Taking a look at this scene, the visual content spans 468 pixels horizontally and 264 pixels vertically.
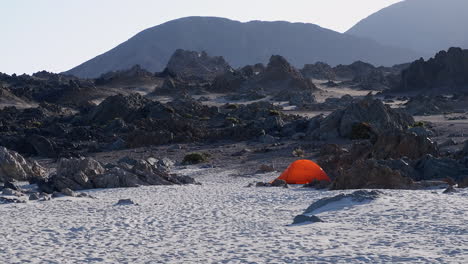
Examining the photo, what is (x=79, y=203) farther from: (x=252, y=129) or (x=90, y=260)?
(x=252, y=129)

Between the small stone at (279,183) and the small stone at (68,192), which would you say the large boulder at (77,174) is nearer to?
the small stone at (68,192)

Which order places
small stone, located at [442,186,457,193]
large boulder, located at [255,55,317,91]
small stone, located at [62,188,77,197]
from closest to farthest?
small stone, located at [442,186,457,193] → small stone, located at [62,188,77,197] → large boulder, located at [255,55,317,91]

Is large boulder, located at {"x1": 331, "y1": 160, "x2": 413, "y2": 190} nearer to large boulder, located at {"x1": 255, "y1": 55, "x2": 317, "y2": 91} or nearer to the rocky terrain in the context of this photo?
the rocky terrain

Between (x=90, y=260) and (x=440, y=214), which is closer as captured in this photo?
(x=90, y=260)

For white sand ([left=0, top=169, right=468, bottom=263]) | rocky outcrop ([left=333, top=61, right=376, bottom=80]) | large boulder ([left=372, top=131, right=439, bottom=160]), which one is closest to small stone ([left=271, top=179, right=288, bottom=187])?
white sand ([left=0, top=169, right=468, bottom=263])

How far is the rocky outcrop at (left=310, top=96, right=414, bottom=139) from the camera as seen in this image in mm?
31609

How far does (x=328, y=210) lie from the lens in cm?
1350

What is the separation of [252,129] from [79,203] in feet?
64.6

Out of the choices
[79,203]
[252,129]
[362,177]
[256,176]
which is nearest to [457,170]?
[362,177]

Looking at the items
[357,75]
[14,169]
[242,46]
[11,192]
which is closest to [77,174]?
[11,192]

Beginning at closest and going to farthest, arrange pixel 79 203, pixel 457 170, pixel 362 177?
pixel 79 203 < pixel 362 177 < pixel 457 170

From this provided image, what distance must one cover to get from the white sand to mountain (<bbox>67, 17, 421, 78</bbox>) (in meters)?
139

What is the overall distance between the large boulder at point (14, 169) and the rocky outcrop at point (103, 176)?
5.29 ft

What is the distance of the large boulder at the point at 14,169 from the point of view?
72.4ft
